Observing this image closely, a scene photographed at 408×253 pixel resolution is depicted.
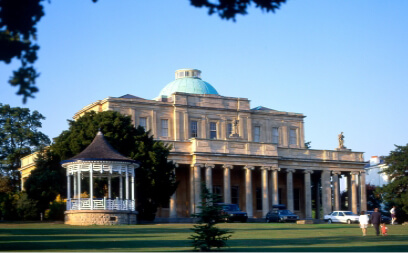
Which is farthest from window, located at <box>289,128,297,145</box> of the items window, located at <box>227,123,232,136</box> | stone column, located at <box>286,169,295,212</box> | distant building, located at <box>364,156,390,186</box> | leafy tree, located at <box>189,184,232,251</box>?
leafy tree, located at <box>189,184,232,251</box>

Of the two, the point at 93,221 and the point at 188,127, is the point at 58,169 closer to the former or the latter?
the point at 93,221

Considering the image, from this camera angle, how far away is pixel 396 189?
67.8 m

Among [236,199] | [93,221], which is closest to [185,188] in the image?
[236,199]

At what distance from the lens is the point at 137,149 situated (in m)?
52.2

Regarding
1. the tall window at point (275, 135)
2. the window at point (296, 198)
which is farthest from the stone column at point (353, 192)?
the tall window at point (275, 135)

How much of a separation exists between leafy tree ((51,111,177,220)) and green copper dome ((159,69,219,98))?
25729mm

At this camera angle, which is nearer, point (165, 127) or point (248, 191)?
point (248, 191)

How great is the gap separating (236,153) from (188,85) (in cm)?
1401

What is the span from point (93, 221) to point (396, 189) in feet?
123

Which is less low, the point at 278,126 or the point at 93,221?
the point at 278,126

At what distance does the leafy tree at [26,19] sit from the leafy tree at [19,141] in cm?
6734

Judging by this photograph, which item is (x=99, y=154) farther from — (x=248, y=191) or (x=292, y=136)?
(x=292, y=136)

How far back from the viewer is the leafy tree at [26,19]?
32.6 feet

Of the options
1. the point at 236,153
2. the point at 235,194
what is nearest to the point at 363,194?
the point at 235,194
